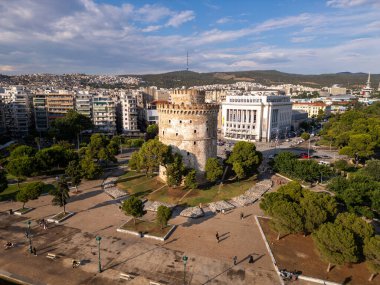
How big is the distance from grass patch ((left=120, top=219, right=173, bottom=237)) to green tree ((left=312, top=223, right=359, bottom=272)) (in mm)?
18476

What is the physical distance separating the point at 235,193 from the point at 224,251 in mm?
18875

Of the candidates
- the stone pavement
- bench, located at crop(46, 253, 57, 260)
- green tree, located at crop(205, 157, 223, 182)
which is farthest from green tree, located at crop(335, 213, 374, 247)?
bench, located at crop(46, 253, 57, 260)

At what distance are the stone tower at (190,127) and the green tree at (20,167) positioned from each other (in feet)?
84.7

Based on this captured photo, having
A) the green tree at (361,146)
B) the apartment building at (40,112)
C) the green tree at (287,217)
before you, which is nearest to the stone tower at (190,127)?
the green tree at (287,217)

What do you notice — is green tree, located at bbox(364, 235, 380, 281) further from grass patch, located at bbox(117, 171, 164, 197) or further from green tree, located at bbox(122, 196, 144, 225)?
grass patch, located at bbox(117, 171, 164, 197)

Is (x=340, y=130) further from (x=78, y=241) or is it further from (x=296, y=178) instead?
(x=78, y=241)

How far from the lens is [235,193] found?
49844 mm

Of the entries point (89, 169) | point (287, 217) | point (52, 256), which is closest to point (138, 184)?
point (89, 169)

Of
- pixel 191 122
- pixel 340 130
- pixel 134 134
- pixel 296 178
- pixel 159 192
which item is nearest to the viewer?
pixel 159 192

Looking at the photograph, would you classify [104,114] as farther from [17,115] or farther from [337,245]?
[337,245]

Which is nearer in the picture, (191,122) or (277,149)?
(191,122)

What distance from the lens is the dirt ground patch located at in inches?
1068

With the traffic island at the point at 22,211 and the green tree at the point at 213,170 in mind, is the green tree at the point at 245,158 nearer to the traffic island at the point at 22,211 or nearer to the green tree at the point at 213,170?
the green tree at the point at 213,170

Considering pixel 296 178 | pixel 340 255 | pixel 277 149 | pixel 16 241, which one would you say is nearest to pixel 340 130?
pixel 277 149
